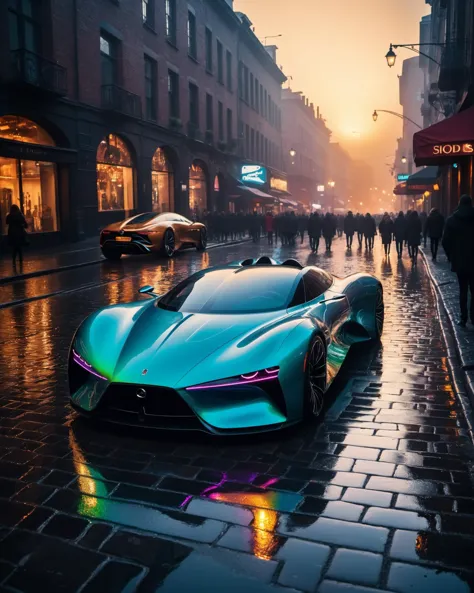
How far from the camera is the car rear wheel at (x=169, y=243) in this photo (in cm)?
2111

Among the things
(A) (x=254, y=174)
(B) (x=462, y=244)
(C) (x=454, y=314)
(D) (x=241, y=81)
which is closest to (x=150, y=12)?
(D) (x=241, y=81)

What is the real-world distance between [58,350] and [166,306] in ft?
8.28

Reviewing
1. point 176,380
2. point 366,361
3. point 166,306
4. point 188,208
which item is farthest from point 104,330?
point 188,208

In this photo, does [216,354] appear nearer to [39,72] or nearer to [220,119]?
[39,72]

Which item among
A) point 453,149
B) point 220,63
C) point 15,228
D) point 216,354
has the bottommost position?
point 216,354

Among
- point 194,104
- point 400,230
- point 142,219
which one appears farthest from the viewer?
point 194,104

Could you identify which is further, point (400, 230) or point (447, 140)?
point (400, 230)

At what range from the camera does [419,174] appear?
37062mm

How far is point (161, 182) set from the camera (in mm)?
34125

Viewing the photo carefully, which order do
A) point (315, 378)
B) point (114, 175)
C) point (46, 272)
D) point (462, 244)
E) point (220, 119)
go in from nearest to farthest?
point (315, 378) → point (462, 244) → point (46, 272) → point (114, 175) → point (220, 119)

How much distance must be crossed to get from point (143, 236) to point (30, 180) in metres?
5.51

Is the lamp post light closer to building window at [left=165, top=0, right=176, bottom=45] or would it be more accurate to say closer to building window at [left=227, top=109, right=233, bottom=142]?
building window at [left=165, top=0, right=176, bottom=45]

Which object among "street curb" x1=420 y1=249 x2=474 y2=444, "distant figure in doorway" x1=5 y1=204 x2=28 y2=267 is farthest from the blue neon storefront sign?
→ "street curb" x1=420 y1=249 x2=474 y2=444

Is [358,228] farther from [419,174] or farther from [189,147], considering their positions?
[189,147]
